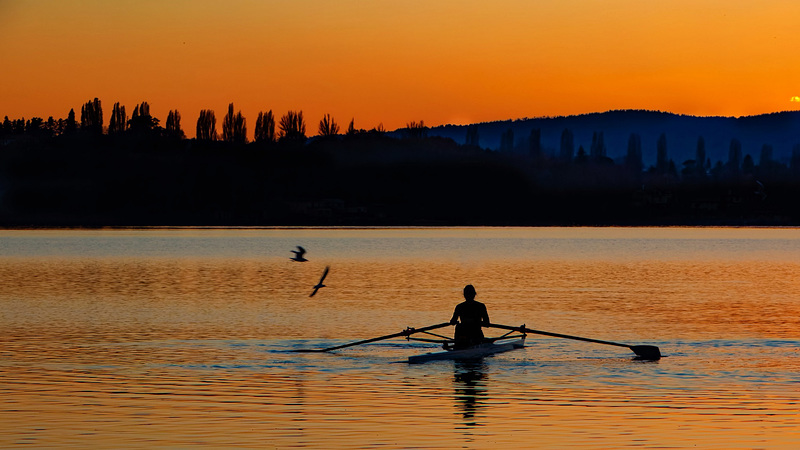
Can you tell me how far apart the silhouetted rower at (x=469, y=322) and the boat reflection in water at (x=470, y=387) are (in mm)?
577

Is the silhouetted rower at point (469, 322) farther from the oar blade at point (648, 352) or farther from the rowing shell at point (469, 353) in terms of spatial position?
the oar blade at point (648, 352)

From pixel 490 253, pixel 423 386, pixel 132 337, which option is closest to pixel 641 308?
pixel 132 337

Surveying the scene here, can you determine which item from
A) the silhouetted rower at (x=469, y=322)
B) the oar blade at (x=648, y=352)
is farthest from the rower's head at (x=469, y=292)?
the oar blade at (x=648, y=352)

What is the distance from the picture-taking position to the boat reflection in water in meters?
26.0

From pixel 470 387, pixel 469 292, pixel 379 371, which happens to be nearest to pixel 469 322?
pixel 469 292

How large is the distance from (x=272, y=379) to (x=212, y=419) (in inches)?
246

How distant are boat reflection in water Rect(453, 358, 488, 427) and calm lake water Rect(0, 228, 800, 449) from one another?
3.5 inches

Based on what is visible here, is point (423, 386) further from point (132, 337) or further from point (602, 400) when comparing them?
point (132, 337)

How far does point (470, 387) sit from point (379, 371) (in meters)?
3.66

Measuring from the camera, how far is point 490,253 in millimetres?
139625

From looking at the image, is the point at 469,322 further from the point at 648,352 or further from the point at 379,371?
the point at 648,352

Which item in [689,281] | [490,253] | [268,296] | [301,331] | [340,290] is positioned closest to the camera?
[301,331]

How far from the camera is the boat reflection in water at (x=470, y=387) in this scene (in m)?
26.0

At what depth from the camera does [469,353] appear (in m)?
35.1
